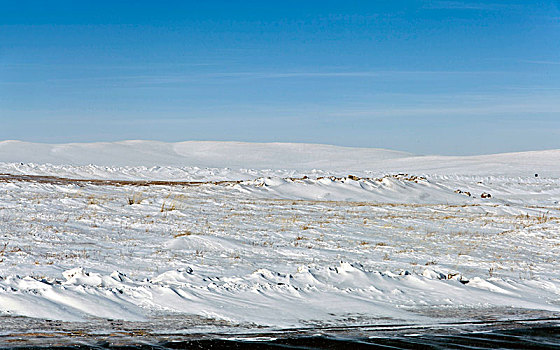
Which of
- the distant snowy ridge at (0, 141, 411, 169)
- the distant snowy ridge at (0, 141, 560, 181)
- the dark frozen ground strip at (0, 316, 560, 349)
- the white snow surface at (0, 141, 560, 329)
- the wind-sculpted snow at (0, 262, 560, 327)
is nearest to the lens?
the dark frozen ground strip at (0, 316, 560, 349)

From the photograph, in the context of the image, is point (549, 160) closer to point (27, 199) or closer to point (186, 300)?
point (27, 199)

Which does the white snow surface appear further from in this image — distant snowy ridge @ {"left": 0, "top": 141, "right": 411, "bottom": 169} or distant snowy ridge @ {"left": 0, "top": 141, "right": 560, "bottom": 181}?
distant snowy ridge @ {"left": 0, "top": 141, "right": 411, "bottom": 169}

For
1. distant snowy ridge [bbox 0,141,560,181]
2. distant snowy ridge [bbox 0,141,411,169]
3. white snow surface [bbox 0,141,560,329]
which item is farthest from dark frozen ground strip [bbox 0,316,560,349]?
distant snowy ridge [bbox 0,141,411,169]

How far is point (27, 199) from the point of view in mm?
21547

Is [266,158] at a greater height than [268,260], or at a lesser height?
greater

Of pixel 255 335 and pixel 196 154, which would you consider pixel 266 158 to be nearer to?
pixel 196 154

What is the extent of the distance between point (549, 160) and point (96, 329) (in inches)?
3680

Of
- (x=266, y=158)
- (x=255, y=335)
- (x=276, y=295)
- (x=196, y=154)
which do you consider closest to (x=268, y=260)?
(x=276, y=295)

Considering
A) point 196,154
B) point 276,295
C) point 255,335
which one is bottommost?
point 255,335

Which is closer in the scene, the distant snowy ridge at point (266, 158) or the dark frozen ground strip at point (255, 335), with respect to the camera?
the dark frozen ground strip at point (255, 335)

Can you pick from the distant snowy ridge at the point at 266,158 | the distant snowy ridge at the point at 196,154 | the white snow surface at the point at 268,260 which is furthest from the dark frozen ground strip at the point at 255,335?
the distant snowy ridge at the point at 196,154

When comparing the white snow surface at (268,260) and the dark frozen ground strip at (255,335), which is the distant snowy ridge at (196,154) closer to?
the white snow surface at (268,260)

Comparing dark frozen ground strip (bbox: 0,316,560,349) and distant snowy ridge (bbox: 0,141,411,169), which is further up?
distant snowy ridge (bbox: 0,141,411,169)

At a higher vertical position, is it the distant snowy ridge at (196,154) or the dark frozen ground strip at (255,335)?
the distant snowy ridge at (196,154)
